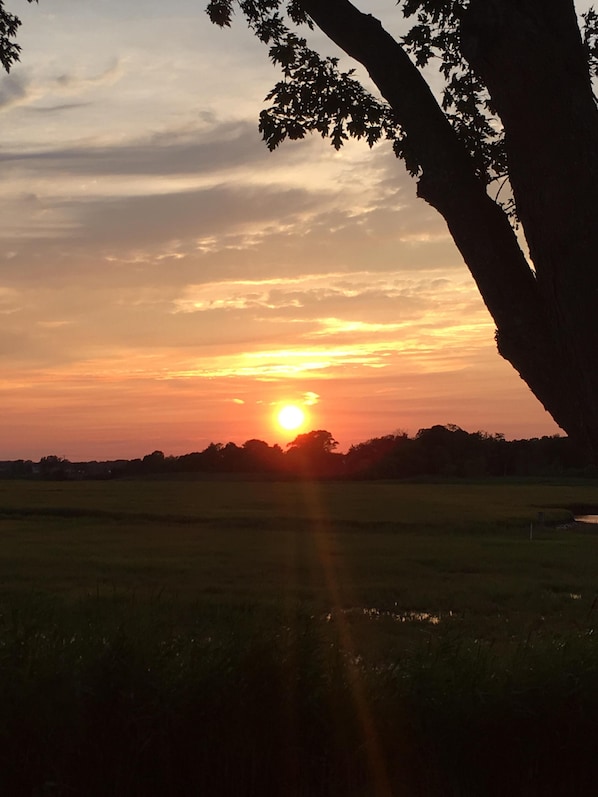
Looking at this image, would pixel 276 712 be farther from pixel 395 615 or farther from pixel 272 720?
pixel 395 615

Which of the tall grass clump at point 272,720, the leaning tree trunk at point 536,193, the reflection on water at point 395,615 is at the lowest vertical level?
the reflection on water at point 395,615

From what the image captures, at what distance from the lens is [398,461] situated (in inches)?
5221

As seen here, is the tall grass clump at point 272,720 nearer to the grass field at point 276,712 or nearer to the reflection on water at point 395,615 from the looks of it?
A: the grass field at point 276,712

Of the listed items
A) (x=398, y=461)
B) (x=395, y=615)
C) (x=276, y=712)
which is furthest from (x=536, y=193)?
(x=398, y=461)

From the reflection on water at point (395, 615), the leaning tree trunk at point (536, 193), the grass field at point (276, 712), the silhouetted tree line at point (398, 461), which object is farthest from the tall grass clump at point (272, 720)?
the silhouetted tree line at point (398, 461)

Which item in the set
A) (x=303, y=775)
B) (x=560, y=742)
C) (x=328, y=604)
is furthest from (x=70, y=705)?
(x=328, y=604)

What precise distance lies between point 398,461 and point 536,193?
12853cm

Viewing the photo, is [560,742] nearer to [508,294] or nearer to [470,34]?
[508,294]

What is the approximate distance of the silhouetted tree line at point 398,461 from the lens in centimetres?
13050

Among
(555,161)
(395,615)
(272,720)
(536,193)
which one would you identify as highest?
(555,161)

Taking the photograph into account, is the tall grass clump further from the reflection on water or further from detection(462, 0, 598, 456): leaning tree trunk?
the reflection on water

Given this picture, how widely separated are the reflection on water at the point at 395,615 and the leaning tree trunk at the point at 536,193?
1443cm

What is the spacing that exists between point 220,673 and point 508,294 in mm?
3256

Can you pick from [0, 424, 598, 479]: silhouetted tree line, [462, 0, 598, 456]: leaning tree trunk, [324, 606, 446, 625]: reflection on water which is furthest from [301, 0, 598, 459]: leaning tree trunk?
[0, 424, 598, 479]: silhouetted tree line
